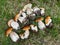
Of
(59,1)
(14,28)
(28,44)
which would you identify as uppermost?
(59,1)

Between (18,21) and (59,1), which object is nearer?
(18,21)

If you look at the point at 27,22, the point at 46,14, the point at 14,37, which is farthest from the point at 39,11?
the point at 14,37

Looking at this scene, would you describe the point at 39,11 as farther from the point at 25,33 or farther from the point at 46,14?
the point at 25,33

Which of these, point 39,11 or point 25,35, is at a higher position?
point 39,11

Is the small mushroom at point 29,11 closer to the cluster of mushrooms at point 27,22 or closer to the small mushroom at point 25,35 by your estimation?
the cluster of mushrooms at point 27,22

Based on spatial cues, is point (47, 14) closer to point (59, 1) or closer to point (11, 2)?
point (59, 1)

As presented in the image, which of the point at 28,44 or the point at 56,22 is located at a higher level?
the point at 56,22

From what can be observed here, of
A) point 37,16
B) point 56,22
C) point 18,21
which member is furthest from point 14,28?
point 56,22
